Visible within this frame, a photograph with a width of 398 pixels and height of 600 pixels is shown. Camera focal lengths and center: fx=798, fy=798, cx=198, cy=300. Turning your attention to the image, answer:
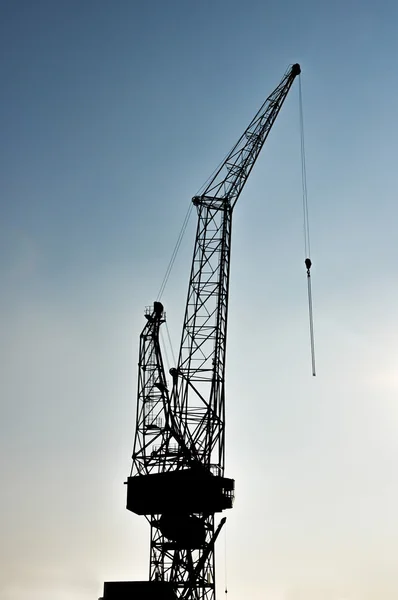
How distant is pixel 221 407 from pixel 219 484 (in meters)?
9.09

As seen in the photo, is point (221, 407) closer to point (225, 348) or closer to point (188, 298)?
point (225, 348)

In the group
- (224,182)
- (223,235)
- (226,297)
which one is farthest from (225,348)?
(224,182)

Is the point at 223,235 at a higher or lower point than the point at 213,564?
higher

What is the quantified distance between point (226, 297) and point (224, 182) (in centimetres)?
1385

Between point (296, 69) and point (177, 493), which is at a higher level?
point (296, 69)

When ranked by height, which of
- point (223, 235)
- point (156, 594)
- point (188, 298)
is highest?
point (223, 235)

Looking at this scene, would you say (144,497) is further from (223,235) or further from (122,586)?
(223,235)

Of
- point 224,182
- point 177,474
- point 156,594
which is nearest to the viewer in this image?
point 156,594

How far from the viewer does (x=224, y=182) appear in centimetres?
9575

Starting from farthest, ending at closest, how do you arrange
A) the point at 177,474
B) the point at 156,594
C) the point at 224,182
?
the point at 224,182 → the point at 177,474 → the point at 156,594

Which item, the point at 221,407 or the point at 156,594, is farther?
the point at 221,407

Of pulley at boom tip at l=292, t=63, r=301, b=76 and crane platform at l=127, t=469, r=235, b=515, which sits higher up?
pulley at boom tip at l=292, t=63, r=301, b=76

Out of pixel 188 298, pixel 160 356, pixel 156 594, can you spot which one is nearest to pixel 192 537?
pixel 156 594

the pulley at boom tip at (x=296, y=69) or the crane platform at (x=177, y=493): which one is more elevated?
the pulley at boom tip at (x=296, y=69)
